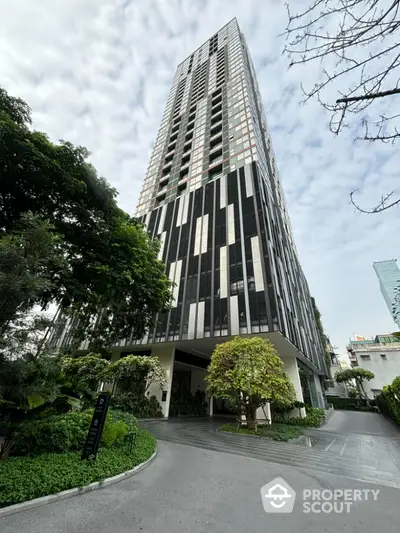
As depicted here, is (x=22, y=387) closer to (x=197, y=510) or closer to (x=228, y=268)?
(x=197, y=510)

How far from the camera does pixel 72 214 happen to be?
8.45 m

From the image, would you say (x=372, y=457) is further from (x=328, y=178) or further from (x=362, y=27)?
(x=362, y=27)

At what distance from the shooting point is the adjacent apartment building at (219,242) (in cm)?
1474

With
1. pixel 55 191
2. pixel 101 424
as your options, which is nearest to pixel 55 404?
pixel 101 424

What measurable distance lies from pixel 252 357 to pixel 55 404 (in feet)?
25.3

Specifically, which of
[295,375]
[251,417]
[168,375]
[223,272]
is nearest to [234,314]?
[223,272]

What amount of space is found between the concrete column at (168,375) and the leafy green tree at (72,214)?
8316 mm

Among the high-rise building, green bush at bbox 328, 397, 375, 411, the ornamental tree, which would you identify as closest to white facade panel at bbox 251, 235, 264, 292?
the high-rise building

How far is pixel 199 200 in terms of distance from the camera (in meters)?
21.8

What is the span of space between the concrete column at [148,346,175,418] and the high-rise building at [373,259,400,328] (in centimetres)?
1337

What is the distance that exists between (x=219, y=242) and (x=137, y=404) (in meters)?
12.2

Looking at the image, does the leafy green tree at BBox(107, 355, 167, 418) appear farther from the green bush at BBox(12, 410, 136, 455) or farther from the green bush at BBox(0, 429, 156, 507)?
the green bush at BBox(0, 429, 156, 507)

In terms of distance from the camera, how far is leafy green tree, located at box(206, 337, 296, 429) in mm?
10188

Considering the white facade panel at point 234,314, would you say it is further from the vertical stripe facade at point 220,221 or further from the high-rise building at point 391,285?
the high-rise building at point 391,285
